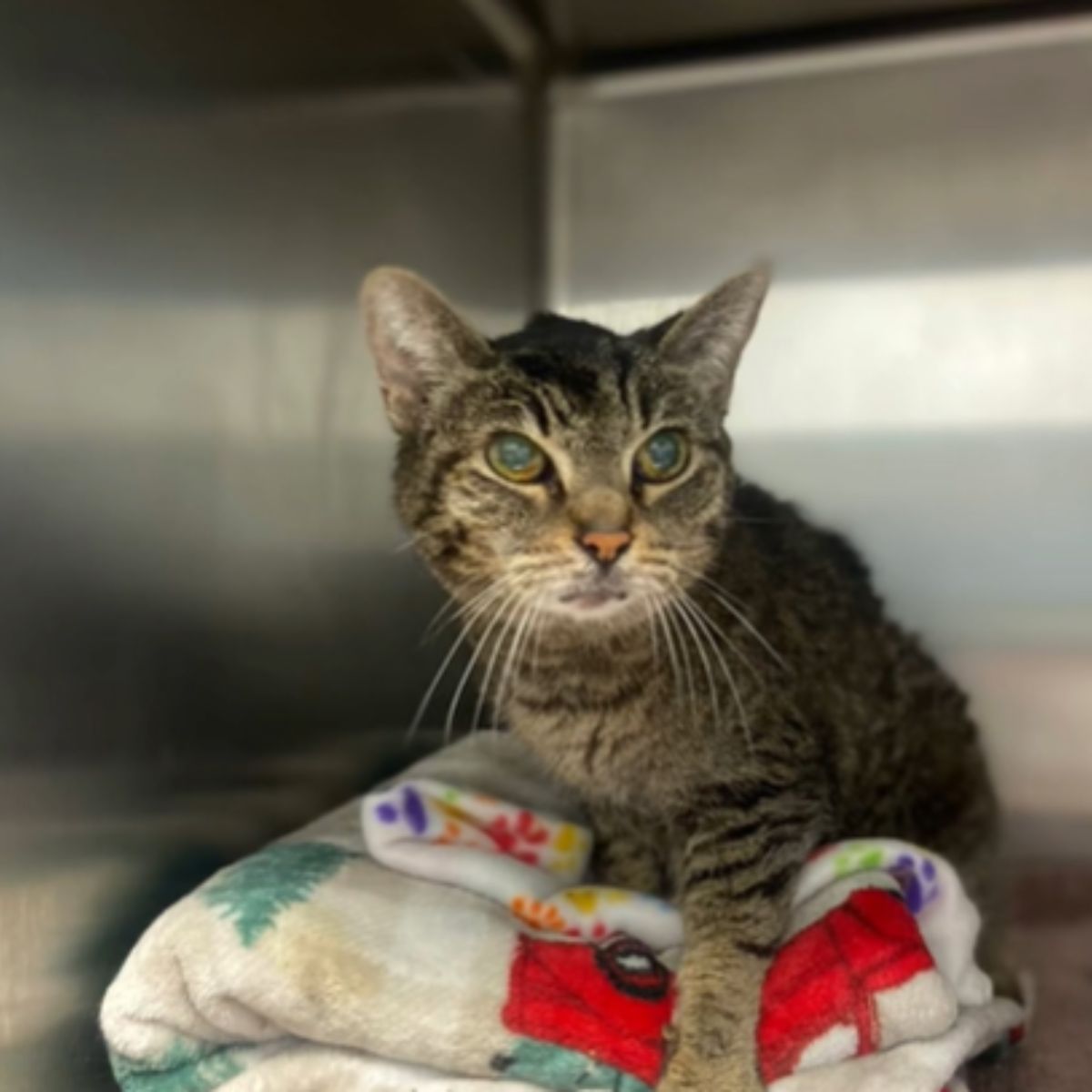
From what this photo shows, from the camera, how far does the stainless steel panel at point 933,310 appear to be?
1570 millimetres

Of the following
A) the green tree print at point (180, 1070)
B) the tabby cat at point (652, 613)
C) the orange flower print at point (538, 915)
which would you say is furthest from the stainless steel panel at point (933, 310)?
the green tree print at point (180, 1070)

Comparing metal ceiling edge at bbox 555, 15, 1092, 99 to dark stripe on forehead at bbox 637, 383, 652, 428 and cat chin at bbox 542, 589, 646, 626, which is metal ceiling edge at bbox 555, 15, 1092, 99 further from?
cat chin at bbox 542, 589, 646, 626

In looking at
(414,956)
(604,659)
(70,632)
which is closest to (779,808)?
(604,659)

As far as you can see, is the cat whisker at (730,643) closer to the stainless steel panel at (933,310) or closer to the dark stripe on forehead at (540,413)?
the dark stripe on forehead at (540,413)

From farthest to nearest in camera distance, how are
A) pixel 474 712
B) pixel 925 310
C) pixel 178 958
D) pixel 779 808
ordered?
pixel 925 310 → pixel 474 712 → pixel 779 808 → pixel 178 958

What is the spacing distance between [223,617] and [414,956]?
36 cm

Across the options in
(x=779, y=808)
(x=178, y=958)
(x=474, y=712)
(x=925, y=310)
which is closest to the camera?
(x=178, y=958)

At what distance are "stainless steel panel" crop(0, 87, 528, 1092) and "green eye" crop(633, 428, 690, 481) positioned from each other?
0.38 m

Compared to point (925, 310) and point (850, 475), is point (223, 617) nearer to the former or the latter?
point (850, 475)

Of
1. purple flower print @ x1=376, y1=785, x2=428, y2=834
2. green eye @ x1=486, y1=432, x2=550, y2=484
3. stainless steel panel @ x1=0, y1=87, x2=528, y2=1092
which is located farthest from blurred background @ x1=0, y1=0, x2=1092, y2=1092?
green eye @ x1=486, y1=432, x2=550, y2=484

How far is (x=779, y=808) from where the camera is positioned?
1.12m

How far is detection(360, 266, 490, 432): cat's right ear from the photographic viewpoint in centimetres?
113

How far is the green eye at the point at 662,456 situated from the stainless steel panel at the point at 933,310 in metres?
0.51

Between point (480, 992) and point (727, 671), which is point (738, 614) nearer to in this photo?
point (727, 671)
